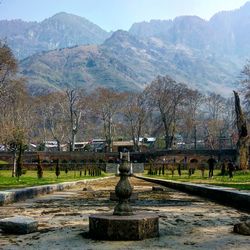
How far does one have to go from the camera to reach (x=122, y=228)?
799cm

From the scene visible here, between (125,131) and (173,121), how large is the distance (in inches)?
1144

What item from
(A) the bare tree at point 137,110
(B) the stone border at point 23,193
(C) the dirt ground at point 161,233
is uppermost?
(A) the bare tree at point 137,110

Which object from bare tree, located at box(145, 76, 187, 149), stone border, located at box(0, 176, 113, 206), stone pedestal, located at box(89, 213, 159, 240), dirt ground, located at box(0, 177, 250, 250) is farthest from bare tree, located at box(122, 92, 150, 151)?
stone pedestal, located at box(89, 213, 159, 240)

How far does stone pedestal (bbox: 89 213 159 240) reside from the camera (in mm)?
7969

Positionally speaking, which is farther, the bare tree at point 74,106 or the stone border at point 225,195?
the bare tree at point 74,106

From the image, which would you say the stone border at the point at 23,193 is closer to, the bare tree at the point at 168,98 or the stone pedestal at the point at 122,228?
the stone pedestal at the point at 122,228

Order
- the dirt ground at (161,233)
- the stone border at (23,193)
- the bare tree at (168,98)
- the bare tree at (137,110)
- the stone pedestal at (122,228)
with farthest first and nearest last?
1. the bare tree at (137,110)
2. the bare tree at (168,98)
3. the stone border at (23,193)
4. the stone pedestal at (122,228)
5. the dirt ground at (161,233)

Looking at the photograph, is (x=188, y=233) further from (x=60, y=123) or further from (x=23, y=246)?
(x=60, y=123)

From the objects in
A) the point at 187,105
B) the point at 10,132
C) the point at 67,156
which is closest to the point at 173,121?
the point at 187,105

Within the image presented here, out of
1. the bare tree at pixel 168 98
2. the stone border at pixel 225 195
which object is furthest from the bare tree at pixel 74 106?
the stone border at pixel 225 195

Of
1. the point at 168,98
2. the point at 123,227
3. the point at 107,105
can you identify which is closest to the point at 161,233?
the point at 123,227

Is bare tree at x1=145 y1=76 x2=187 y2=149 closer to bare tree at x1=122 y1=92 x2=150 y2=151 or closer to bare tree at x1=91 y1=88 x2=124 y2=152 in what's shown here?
bare tree at x1=122 y1=92 x2=150 y2=151

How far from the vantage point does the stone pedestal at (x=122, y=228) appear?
797 cm

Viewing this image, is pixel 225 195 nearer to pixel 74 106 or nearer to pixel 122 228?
pixel 122 228
